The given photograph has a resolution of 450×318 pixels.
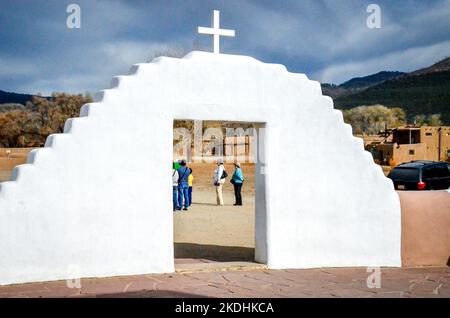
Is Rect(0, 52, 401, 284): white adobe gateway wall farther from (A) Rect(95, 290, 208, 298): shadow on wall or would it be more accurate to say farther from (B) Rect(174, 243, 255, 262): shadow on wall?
(B) Rect(174, 243, 255, 262): shadow on wall

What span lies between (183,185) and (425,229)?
9.01 metres

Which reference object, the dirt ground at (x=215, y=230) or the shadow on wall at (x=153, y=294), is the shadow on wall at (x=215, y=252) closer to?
the dirt ground at (x=215, y=230)

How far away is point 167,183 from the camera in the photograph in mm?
6934

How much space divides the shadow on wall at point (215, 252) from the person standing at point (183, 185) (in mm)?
5616

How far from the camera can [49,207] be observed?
6.24 m

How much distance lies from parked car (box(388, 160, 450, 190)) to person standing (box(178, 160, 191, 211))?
21.3 ft

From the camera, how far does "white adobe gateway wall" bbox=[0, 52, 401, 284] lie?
6254mm

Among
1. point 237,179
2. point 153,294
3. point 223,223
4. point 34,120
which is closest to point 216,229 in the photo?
point 223,223

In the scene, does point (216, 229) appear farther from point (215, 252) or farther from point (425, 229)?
point (425, 229)

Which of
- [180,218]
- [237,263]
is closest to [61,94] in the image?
[180,218]

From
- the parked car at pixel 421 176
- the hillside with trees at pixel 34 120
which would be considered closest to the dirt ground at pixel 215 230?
the parked car at pixel 421 176

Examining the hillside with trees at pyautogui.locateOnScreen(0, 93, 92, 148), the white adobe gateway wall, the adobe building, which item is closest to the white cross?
the white adobe gateway wall

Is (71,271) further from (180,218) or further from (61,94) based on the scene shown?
(61,94)
